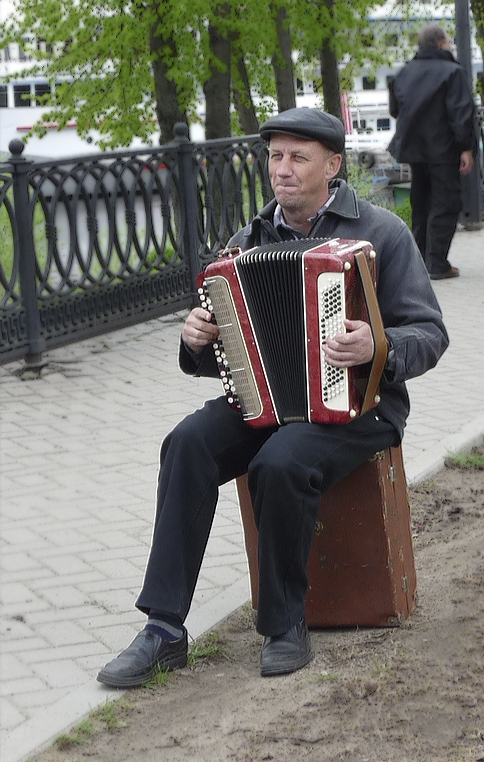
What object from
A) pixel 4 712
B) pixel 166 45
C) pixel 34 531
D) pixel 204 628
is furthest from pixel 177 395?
pixel 166 45

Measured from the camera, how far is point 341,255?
12.2 ft

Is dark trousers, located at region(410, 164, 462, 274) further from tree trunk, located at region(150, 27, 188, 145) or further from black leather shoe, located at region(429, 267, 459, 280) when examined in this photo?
tree trunk, located at region(150, 27, 188, 145)

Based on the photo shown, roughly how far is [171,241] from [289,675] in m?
6.64

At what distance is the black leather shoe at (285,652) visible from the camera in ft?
12.9

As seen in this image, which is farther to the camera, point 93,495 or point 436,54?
point 436,54

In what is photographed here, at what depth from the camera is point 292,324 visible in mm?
3885

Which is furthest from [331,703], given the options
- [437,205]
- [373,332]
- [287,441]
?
[437,205]

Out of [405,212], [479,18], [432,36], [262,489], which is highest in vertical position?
[479,18]

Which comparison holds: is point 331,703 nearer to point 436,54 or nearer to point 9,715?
point 9,715

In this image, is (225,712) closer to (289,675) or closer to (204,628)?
(289,675)

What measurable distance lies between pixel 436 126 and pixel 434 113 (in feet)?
0.44

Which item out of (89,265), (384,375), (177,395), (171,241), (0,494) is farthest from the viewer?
(171,241)

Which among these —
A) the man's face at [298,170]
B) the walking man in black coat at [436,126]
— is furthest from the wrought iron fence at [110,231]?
the man's face at [298,170]

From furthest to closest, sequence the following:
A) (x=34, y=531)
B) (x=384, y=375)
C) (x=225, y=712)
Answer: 1. (x=34, y=531)
2. (x=384, y=375)
3. (x=225, y=712)
